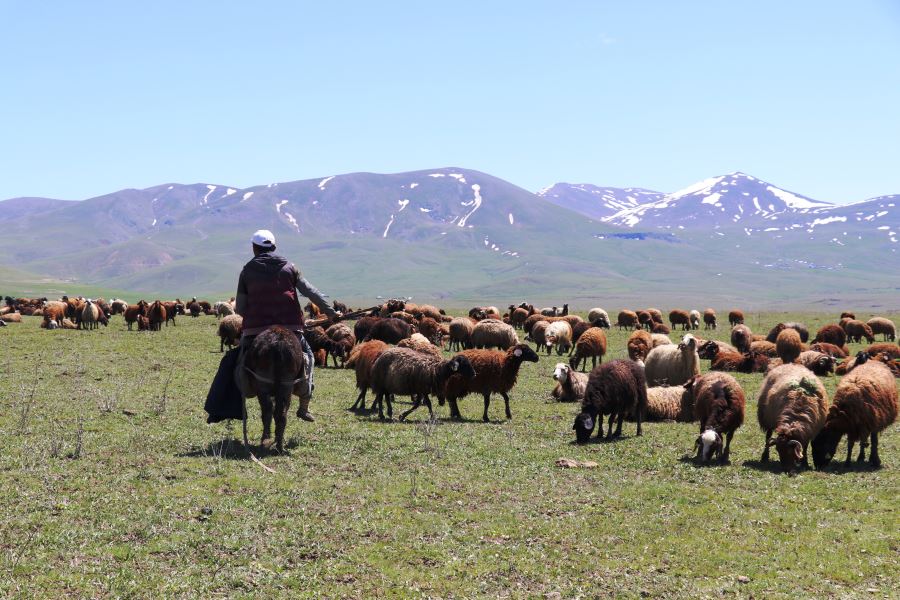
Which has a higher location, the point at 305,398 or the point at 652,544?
the point at 305,398

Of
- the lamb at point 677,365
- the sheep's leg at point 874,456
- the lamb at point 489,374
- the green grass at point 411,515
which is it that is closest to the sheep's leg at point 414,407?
the lamb at point 489,374

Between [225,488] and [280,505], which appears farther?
[225,488]

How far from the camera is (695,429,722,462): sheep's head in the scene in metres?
14.6

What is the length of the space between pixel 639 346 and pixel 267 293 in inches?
765

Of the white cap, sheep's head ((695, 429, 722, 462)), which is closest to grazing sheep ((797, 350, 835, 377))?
sheep's head ((695, 429, 722, 462))

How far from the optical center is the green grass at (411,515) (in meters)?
8.42

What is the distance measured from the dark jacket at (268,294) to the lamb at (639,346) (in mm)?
18212

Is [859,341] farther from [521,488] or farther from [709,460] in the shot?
[521,488]

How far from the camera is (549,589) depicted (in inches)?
332

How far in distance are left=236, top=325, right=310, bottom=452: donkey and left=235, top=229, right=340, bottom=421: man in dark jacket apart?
0.30 m

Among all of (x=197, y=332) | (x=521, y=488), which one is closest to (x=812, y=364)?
(x=521, y=488)

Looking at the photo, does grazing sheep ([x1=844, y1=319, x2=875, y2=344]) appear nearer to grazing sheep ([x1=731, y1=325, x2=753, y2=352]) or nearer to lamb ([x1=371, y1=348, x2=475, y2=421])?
grazing sheep ([x1=731, y1=325, x2=753, y2=352])

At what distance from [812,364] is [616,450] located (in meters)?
15.9

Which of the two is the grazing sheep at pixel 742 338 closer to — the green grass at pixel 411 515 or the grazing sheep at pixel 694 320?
the grazing sheep at pixel 694 320
